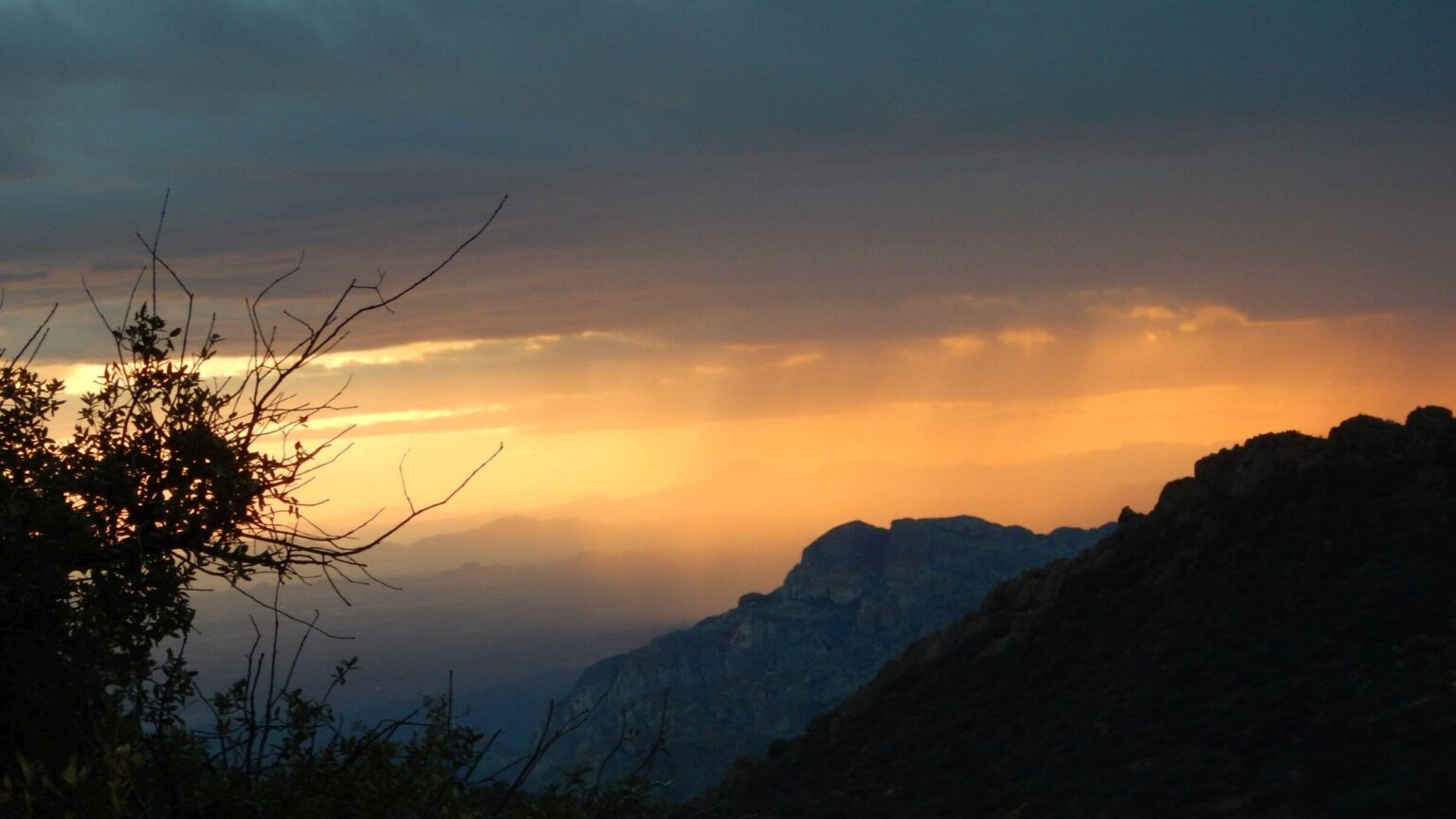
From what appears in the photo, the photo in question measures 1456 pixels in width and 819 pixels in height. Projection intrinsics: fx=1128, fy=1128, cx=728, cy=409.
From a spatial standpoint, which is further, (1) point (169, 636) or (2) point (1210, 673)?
(2) point (1210, 673)

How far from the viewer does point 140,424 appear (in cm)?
832

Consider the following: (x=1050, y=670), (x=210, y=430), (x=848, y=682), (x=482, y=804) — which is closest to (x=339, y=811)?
(x=482, y=804)

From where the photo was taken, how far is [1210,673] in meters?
46.4

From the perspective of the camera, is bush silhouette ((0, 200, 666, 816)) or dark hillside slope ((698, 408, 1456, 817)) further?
dark hillside slope ((698, 408, 1456, 817))

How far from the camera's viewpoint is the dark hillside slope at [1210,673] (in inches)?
1439

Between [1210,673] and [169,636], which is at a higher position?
[169,636]

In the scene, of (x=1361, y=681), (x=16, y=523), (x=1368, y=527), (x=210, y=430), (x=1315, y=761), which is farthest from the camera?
(x=1368, y=527)

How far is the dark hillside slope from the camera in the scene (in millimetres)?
36562

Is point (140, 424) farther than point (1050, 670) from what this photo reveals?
No

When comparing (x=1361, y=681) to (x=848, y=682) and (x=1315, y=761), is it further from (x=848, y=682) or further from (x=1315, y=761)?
(x=848, y=682)

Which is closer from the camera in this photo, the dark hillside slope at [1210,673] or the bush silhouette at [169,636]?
the bush silhouette at [169,636]

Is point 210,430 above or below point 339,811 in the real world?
above

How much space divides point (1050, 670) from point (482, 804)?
50.9m

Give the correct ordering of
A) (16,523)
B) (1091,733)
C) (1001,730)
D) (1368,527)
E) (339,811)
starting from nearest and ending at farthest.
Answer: (339,811) < (16,523) < (1091,733) < (1001,730) < (1368,527)
